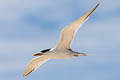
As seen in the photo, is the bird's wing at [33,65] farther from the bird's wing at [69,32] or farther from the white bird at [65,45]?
the bird's wing at [69,32]

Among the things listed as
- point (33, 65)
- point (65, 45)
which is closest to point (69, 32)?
point (65, 45)

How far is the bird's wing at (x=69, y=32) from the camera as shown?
2272 centimetres

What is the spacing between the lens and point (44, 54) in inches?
980

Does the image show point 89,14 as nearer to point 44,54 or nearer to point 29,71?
point 44,54

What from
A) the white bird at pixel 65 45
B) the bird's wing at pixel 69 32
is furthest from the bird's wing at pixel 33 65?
the bird's wing at pixel 69 32

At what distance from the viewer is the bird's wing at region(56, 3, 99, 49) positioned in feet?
74.5

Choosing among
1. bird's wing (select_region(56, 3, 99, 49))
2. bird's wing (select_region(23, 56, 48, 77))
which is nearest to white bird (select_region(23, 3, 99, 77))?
bird's wing (select_region(56, 3, 99, 49))

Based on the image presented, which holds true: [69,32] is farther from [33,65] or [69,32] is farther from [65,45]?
[33,65]

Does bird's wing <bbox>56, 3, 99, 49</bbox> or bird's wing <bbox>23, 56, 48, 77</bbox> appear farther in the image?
bird's wing <bbox>23, 56, 48, 77</bbox>

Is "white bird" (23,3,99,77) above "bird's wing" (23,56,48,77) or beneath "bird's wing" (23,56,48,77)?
above

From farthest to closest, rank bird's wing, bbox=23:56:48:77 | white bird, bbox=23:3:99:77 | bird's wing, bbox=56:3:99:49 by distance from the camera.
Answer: bird's wing, bbox=23:56:48:77, white bird, bbox=23:3:99:77, bird's wing, bbox=56:3:99:49

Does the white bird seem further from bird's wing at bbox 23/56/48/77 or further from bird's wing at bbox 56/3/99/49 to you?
bird's wing at bbox 23/56/48/77

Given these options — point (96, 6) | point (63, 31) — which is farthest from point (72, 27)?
point (96, 6)

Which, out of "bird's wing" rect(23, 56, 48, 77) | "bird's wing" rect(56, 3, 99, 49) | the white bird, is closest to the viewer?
"bird's wing" rect(56, 3, 99, 49)
